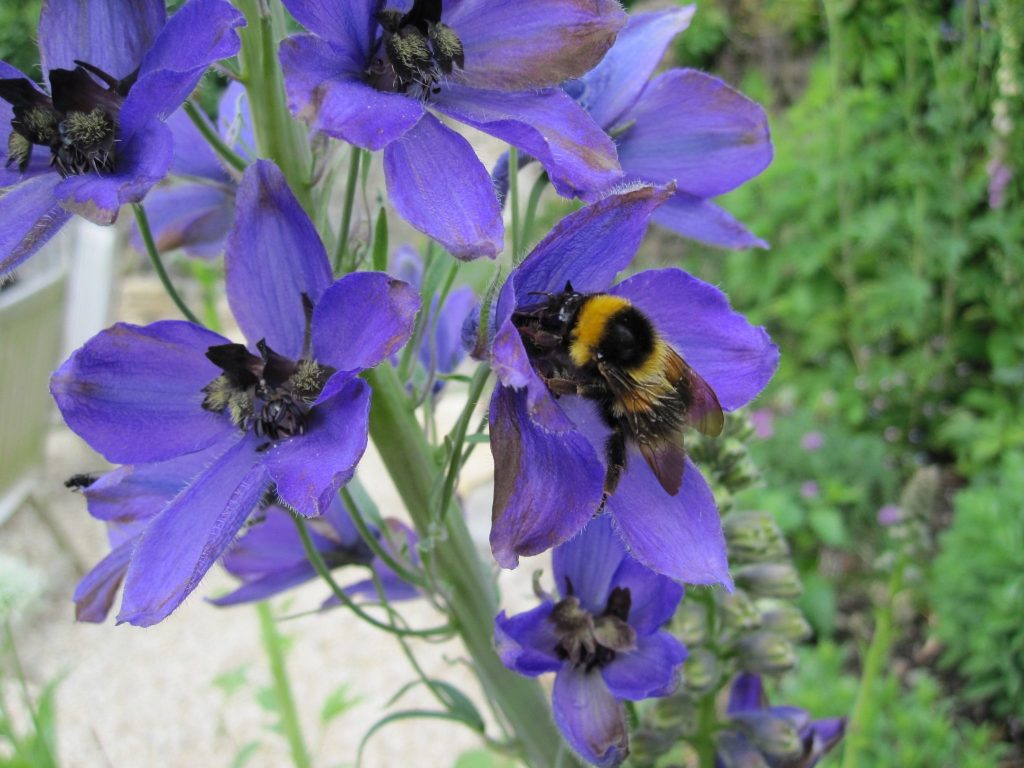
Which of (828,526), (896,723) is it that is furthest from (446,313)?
(828,526)

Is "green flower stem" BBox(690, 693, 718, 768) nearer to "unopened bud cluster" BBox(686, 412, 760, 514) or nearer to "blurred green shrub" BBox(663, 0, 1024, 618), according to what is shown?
"unopened bud cluster" BBox(686, 412, 760, 514)

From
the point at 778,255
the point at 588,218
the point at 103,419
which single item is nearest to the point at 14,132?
the point at 103,419

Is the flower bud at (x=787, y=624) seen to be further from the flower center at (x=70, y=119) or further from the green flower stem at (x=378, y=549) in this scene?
the flower center at (x=70, y=119)

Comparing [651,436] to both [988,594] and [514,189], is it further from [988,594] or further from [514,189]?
[988,594]

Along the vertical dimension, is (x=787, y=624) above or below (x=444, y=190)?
below

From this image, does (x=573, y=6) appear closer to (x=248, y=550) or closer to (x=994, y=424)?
(x=248, y=550)

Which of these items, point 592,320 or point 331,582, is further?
point 331,582
